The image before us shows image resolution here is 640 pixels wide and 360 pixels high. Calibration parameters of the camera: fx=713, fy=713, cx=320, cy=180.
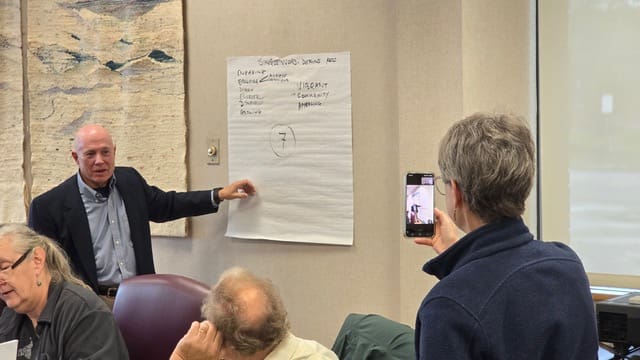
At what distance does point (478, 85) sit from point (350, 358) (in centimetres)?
115

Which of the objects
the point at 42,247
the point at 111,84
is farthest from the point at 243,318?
the point at 111,84

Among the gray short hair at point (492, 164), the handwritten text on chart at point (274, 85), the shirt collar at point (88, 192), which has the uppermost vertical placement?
the handwritten text on chart at point (274, 85)

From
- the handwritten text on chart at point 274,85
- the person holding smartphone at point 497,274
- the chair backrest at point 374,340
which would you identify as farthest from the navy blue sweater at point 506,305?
the handwritten text on chart at point 274,85

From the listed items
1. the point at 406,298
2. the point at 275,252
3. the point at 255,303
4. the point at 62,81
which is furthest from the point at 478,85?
the point at 62,81

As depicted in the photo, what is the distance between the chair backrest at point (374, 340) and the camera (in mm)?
2102

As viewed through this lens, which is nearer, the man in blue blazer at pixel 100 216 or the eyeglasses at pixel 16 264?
the eyeglasses at pixel 16 264

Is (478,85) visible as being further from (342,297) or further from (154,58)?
(154,58)

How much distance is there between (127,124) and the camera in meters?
3.42

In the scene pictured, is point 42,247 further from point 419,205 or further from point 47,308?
point 419,205

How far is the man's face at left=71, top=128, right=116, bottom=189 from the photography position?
116 inches

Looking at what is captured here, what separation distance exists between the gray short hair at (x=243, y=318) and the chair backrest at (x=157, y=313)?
545mm

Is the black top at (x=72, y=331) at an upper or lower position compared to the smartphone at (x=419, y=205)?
lower

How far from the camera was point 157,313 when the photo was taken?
239 centimetres

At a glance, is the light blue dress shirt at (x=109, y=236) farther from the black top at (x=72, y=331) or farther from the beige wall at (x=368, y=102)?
the black top at (x=72, y=331)
